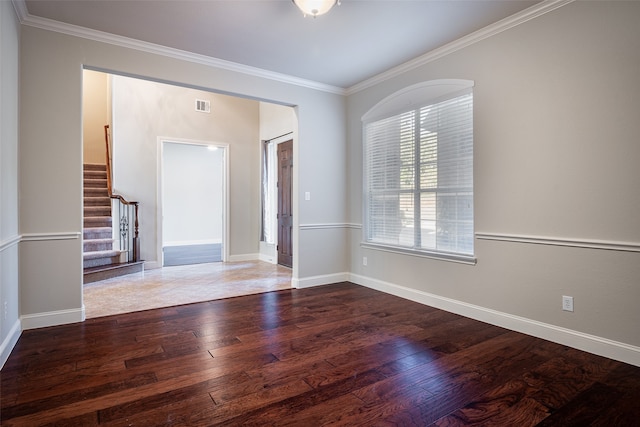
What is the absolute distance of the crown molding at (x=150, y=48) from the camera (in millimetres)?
2961

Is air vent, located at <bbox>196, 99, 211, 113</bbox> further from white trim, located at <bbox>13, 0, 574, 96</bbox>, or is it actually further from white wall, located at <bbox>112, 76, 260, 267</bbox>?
white trim, located at <bbox>13, 0, 574, 96</bbox>

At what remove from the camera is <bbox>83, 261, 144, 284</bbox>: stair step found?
4802mm

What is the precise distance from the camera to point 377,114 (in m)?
4.36

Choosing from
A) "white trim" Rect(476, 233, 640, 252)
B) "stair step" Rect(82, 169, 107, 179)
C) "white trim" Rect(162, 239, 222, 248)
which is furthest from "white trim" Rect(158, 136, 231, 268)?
"white trim" Rect(476, 233, 640, 252)

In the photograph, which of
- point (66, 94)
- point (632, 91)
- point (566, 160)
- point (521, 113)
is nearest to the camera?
point (632, 91)

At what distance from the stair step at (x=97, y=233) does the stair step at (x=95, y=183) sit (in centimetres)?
135

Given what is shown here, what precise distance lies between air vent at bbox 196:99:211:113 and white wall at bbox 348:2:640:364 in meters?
4.69

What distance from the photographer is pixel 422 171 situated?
379 cm

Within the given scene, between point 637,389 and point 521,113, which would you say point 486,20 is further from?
point 637,389

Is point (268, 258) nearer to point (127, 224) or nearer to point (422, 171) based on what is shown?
point (127, 224)

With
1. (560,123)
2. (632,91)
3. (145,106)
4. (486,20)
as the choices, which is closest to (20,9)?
(145,106)

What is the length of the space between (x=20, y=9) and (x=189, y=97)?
3.71 meters

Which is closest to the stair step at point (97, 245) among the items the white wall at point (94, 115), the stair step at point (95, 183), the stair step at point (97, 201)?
the stair step at point (97, 201)

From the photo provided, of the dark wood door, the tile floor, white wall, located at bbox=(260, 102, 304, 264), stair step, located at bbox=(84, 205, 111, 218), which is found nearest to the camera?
the tile floor
